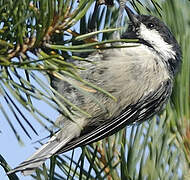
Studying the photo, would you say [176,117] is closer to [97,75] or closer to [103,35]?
[103,35]

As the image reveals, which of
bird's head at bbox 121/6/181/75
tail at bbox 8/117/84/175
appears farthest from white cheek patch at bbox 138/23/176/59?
tail at bbox 8/117/84/175

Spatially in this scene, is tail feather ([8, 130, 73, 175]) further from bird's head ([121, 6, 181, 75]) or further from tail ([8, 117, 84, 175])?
bird's head ([121, 6, 181, 75])

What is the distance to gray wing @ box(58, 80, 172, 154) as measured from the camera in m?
1.62

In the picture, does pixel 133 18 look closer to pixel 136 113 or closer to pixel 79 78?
pixel 136 113

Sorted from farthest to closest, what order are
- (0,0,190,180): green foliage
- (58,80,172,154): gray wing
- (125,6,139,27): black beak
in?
1. (125,6,139,27): black beak
2. (58,80,172,154): gray wing
3. (0,0,190,180): green foliage

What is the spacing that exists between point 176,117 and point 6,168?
52cm

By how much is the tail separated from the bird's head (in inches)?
19.8

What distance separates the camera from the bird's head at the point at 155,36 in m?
1.88

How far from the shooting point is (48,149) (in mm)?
1372

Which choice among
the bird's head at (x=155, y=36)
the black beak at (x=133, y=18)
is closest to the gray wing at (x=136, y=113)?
the bird's head at (x=155, y=36)

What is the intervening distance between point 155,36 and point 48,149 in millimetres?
848

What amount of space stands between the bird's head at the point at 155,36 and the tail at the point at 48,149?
1.65ft

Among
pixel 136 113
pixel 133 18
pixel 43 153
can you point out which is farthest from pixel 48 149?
pixel 133 18

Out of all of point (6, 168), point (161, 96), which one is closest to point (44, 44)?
point (6, 168)
